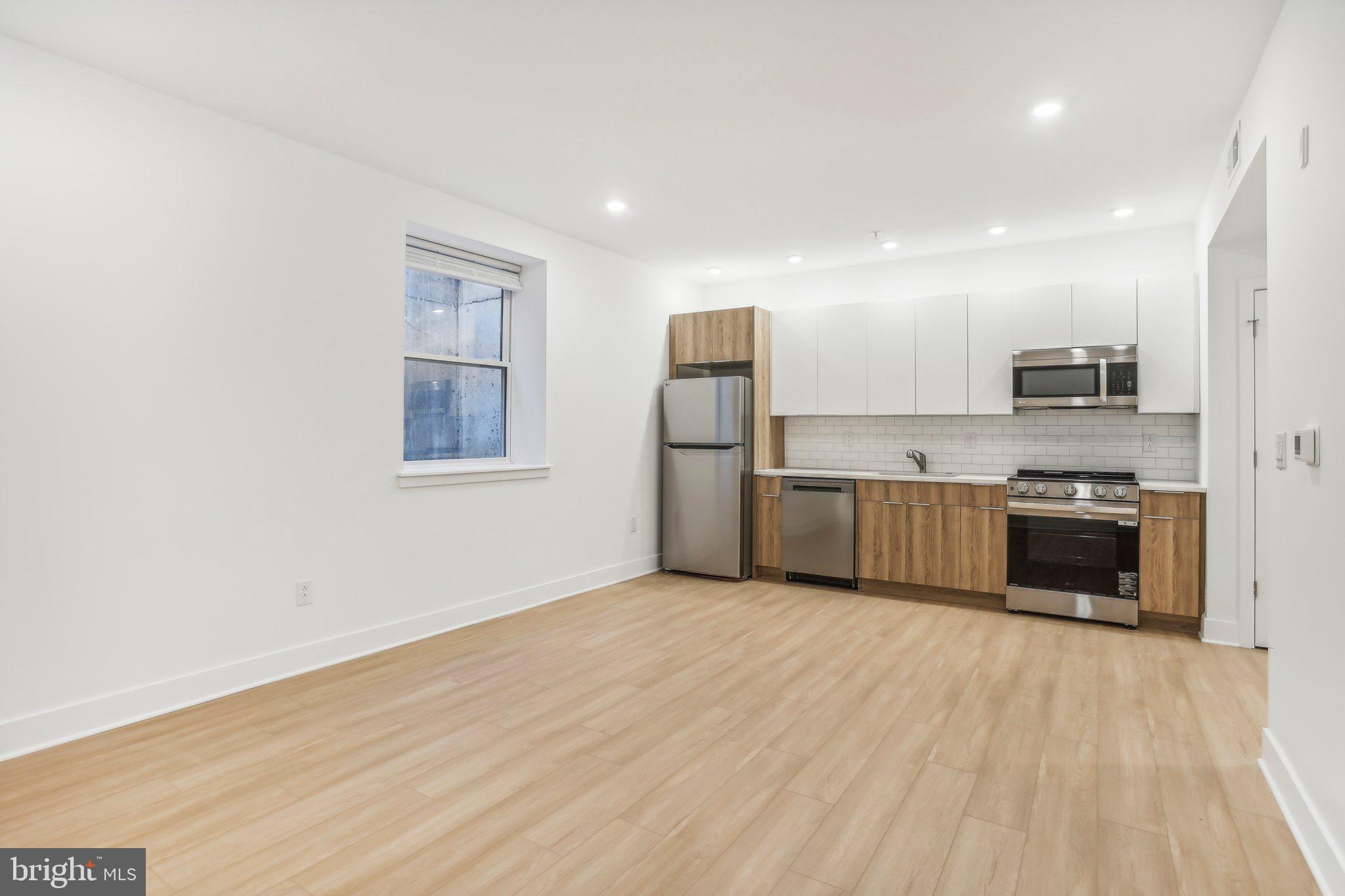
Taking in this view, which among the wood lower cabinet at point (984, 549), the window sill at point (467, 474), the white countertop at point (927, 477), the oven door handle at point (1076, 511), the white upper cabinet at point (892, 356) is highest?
the white upper cabinet at point (892, 356)

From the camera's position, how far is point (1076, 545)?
14.0ft

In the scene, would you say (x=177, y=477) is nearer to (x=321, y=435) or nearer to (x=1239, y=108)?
(x=321, y=435)

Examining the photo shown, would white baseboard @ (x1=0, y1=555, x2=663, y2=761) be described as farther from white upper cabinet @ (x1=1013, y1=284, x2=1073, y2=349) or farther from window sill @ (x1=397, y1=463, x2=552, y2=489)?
white upper cabinet @ (x1=1013, y1=284, x2=1073, y2=349)

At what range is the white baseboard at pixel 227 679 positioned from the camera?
2.54 m

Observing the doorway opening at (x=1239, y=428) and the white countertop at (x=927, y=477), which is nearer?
the doorway opening at (x=1239, y=428)

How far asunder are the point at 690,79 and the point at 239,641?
320 centimetres

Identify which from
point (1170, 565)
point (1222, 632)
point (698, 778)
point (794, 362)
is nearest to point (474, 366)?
point (794, 362)

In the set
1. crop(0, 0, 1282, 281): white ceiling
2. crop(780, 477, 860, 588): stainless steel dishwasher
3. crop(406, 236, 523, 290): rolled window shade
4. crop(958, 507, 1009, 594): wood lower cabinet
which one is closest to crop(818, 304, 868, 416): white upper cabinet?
crop(780, 477, 860, 588): stainless steel dishwasher

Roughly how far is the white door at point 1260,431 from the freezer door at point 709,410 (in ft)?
10.5

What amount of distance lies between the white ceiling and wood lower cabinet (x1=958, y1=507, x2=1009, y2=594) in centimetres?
206

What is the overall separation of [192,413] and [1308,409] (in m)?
4.09

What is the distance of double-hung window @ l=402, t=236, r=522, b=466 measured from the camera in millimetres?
4156

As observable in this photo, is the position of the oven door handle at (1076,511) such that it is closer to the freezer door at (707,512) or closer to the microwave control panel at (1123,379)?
the microwave control panel at (1123,379)

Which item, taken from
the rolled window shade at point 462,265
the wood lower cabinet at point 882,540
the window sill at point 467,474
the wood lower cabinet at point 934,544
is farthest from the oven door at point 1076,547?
the rolled window shade at point 462,265
